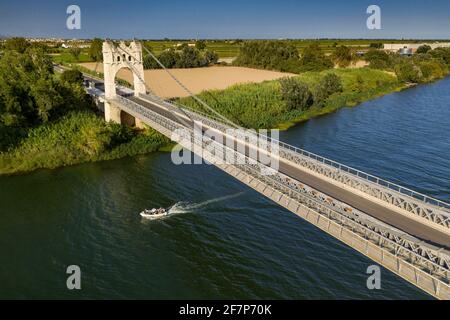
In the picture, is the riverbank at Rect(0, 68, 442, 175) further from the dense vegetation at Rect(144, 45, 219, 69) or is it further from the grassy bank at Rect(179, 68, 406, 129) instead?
the dense vegetation at Rect(144, 45, 219, 69)

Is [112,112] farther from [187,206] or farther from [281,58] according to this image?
[281,58]

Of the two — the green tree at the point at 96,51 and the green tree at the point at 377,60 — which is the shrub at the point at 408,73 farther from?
the green tree at the point at 96,51

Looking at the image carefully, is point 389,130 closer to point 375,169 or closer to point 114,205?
point 375,169

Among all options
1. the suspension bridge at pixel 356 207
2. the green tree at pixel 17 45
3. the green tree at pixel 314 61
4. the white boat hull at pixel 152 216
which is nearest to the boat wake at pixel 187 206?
the white boat hull at pixel 152 216

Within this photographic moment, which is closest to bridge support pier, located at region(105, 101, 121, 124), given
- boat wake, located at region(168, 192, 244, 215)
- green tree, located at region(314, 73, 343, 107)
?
boat wake, located at region(168, 192, 244, 215)
